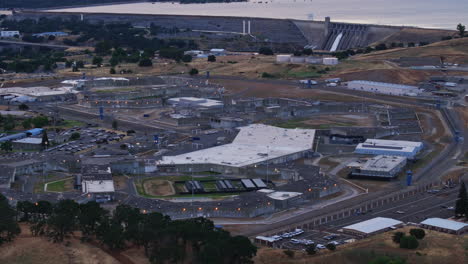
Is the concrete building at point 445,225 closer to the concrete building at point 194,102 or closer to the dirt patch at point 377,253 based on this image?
the dirt patch at point 377,253

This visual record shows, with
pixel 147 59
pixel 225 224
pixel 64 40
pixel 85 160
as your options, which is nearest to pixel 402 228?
pixel 225 224

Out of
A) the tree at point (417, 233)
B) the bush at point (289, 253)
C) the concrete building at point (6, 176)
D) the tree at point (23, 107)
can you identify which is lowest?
the tree at point (23, 107)

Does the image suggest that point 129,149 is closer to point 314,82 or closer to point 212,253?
point 212,253

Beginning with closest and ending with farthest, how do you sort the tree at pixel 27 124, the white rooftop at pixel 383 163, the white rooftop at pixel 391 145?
the white rooftop at pixel 383 163
the white rooftop at pixel 391 145
the tree at pixel 27 124

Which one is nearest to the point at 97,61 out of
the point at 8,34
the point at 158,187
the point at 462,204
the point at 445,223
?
the point at 8,34

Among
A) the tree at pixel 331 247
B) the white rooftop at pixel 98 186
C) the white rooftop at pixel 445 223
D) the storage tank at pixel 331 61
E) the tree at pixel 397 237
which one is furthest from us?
the storage tank at pixel 331 61

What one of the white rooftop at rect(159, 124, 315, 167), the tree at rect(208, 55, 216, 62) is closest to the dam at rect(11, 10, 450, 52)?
the tree at rect(208, 55, 216, 62)

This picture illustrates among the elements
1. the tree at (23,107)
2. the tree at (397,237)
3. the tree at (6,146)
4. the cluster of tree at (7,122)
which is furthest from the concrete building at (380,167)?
the tree at (23,107)
